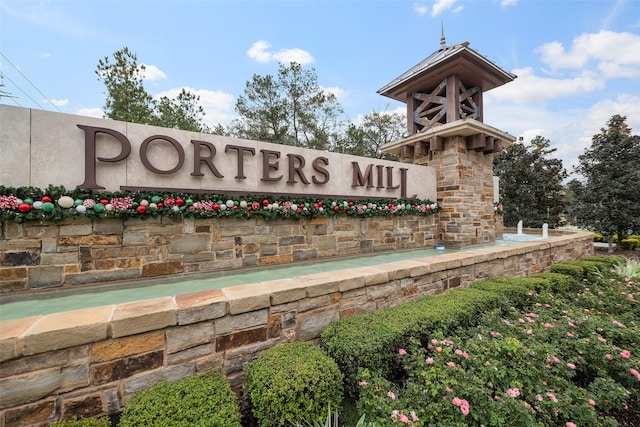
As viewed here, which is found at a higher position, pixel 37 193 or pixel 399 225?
pixel 37 193

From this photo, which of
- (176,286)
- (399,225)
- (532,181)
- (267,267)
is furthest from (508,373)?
(532,181)

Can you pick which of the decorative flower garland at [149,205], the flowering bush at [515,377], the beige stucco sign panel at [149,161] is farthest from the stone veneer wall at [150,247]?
the flowering bush at [515,377]

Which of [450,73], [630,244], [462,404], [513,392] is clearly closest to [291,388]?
[462,404]

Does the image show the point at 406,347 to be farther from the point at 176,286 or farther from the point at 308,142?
the point at 308,142

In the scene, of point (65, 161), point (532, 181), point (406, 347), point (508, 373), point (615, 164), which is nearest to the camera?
point (508, 373)

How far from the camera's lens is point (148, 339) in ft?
5.50

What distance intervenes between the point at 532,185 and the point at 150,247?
49.6 feet

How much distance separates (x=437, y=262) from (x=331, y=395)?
7.46ft

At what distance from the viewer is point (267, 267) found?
3926mm

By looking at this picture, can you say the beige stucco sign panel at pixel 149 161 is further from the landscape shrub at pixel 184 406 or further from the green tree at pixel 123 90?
the green tree at pixel 123 90

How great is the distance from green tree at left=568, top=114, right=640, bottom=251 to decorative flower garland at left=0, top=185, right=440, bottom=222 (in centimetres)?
1115

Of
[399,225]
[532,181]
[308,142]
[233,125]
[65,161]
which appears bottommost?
[399,225]

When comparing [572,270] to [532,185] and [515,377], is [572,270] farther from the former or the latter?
[532,185]

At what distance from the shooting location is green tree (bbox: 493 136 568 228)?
11969mm
